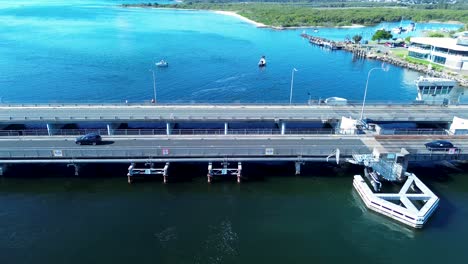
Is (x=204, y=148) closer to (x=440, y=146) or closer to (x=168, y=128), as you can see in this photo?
(x=168, y=128)

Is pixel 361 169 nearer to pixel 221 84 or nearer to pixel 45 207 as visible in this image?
pixel 45 207

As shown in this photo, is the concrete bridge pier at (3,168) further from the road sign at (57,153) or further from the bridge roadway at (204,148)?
the road sign at (57,153)

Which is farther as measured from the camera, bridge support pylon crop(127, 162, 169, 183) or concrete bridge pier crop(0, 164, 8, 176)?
concrete bridge pier crop(0, 164, 8, 176)

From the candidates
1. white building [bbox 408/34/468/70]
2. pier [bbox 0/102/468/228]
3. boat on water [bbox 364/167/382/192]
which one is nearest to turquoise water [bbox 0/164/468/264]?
pier [bbox 0/102/468/228]

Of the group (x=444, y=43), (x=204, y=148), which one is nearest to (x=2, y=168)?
(x=204, y=148)

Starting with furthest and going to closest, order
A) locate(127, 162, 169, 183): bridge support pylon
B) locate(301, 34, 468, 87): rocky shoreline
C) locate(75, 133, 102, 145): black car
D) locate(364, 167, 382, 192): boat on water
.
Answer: locate(301, 34, 468, 87): rocky shoreline → locate(75, 133, 102, 145): black car → locate(127, 162, 169, 183): bridge support pylon → locate(364, 167, 382, 192): boat on water

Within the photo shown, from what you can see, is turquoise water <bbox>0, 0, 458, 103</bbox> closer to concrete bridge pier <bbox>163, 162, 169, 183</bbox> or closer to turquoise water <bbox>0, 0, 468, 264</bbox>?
concrete bridge pier <bbox>163, 162, 169, 183</bbox>

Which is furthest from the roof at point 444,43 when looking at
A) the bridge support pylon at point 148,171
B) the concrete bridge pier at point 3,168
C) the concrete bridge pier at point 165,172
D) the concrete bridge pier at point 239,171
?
the concrete bridge pier at point 3,168
